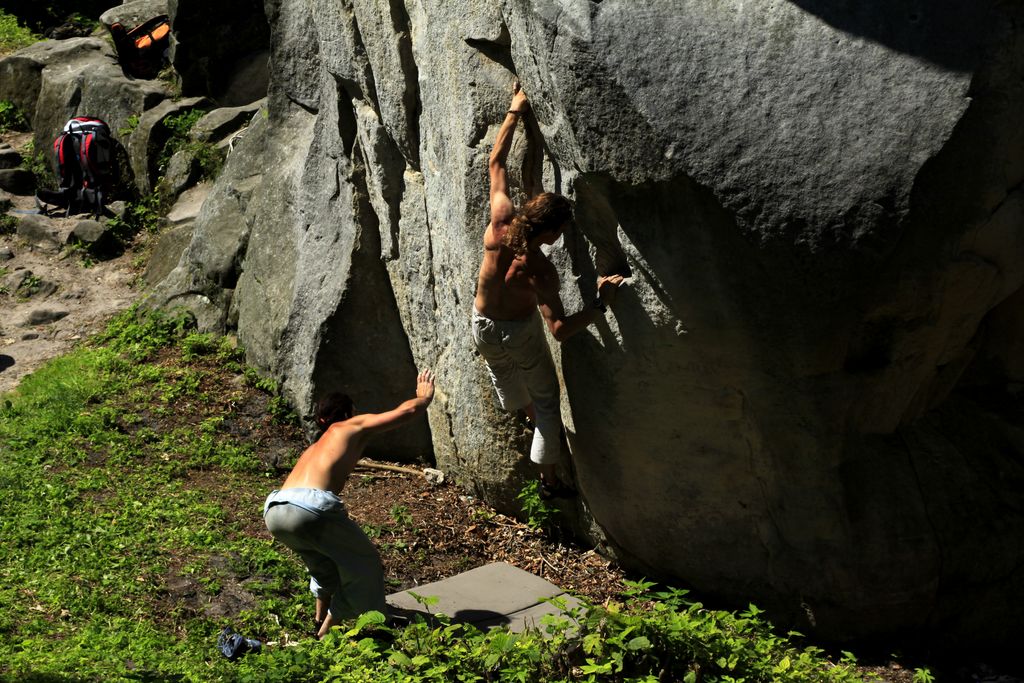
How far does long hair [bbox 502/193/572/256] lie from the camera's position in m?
5.92

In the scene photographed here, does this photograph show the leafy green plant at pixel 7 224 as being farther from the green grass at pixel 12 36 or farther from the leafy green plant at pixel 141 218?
the green grass at pixel 12 36

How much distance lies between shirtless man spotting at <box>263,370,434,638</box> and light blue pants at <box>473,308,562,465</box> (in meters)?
0.71

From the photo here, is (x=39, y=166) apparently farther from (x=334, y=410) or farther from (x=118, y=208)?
(x=334, y=410)

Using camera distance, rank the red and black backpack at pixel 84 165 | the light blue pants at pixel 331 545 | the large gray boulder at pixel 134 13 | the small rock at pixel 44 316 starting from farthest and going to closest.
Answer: the large gray boulder at pixel 134 13, the red and black backpack at pixel 84 165, the small rock at pixel 44 316, the light blue pants at pixel 331 545

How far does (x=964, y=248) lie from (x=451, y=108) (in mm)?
3216

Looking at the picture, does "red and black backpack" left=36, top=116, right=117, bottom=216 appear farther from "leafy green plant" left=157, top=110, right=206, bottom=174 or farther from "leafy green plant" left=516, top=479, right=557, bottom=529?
"leafy green plant" left=516, top=479, right=557, bottom=529

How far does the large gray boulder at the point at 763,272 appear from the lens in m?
5.11

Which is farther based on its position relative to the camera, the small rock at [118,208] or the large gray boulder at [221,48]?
the large gray boulder at [221,48]

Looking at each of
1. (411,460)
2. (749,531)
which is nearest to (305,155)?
(411,460)

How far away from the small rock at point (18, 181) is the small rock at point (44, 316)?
3.44m

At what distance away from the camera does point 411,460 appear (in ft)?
29.3

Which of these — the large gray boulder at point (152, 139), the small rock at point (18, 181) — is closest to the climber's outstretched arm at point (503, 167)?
the large gray boulder at point (152, 139)

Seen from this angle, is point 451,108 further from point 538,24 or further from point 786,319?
point 786,319

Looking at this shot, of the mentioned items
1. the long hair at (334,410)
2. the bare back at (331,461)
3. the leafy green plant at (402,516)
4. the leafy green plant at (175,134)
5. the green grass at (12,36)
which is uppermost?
the green grass at (12,36)
